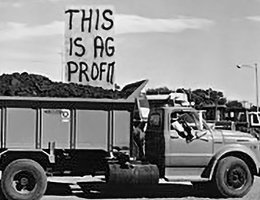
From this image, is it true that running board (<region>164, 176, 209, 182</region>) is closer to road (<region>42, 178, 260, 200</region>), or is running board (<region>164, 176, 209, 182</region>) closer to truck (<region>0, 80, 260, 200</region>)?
truck (<region>0, 80, 260, 200</region>)

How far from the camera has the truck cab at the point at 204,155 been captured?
13.1m

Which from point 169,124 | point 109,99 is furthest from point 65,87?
point 169,124

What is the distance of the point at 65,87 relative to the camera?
13258 millimetres

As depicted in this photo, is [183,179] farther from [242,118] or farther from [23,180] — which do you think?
[242,118]

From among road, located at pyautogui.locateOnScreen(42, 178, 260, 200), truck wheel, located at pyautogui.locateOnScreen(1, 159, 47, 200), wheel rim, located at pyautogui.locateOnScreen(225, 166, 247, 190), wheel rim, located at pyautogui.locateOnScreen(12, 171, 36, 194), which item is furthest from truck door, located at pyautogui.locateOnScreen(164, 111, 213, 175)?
wheel rim, located at pyautogui.locateOnScreen(12, 171, 36, 194)

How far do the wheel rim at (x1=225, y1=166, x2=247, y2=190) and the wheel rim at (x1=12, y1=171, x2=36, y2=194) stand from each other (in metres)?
4.05

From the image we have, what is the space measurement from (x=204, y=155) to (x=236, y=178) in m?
0.84

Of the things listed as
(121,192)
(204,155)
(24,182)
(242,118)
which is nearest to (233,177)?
(204,155)

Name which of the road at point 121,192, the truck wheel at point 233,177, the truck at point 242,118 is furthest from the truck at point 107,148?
the truck at point 242,118

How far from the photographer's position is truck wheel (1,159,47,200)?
12039mm

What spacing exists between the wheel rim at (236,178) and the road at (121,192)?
31 cm

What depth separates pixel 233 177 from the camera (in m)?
13.3

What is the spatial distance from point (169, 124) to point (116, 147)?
131cm

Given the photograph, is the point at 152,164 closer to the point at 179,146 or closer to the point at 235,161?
the point at 179,146
